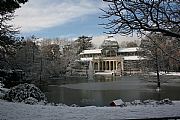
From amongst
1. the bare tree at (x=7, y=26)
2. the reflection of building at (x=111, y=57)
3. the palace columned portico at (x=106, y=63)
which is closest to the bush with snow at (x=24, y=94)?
the bare tree at (x=7, y=26)

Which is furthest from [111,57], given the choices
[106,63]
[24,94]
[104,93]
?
[24,94]

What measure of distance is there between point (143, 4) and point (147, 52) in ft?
96.2

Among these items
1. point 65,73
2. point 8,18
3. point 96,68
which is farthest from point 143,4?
point 96,68

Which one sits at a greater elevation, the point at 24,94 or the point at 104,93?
the point at 24,94

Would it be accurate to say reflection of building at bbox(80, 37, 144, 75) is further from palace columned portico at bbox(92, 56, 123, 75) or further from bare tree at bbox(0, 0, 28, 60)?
bare tree at bbox(0, 0, 28, 60)

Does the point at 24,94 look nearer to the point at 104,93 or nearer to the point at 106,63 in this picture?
the point at 104,93

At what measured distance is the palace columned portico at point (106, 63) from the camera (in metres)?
87.0

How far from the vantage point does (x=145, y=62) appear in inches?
1476

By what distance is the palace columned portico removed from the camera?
87044 millimetres

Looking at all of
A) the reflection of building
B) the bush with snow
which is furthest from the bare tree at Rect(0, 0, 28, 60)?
the reflection of building

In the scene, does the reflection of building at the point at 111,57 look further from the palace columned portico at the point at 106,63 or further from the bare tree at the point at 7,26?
the bare tree at the point at 7,26

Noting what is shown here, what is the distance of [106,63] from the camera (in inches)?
3600

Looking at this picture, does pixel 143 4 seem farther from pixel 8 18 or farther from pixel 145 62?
pixel 145 62

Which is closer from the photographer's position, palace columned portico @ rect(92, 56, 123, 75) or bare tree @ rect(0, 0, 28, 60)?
bare tree @ rect(0, 0, 28, 60)
